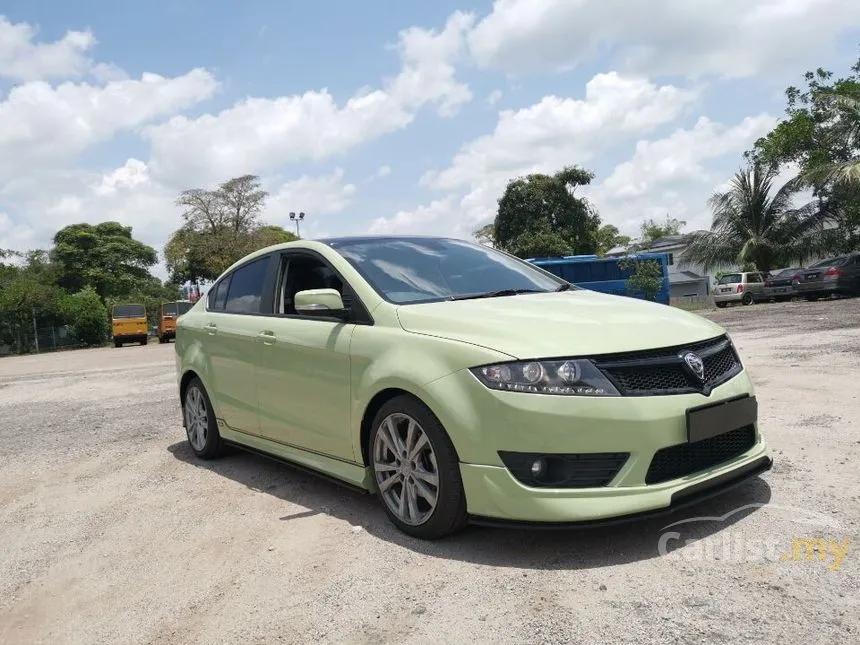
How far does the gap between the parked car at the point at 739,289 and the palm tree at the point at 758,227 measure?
5.42m

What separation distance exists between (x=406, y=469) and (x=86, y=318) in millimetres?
39132

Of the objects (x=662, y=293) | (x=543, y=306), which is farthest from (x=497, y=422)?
(x=662, y=293)

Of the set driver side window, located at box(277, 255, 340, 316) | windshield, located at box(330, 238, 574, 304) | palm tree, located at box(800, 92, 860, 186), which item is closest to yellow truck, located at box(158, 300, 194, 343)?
palm tree, located at box(800, 92, 860, 186)

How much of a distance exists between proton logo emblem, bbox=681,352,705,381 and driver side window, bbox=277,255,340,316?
86.1 inches

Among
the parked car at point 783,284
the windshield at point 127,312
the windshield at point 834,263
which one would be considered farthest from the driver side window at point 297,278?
the windshield at point 127,312

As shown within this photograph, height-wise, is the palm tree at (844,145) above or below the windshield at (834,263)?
above

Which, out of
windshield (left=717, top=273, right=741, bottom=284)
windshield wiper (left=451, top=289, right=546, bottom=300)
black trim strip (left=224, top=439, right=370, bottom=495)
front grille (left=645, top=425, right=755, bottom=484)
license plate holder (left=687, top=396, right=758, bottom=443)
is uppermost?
windshield wiper (left=451, top=289, right=546, bottom=300)

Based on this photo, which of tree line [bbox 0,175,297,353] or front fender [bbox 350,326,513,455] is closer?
front fender [bbox 350,326,513,455]

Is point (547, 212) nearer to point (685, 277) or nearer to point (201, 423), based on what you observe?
point (685, 277)

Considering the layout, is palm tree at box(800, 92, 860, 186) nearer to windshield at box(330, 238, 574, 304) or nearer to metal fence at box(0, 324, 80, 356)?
windshield at box(330, 238, 574, 304)

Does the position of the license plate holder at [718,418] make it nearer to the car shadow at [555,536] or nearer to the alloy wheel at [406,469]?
the car shadow at [555,536]

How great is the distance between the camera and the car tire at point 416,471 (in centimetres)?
340

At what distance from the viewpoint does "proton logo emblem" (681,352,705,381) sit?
11.0 ft

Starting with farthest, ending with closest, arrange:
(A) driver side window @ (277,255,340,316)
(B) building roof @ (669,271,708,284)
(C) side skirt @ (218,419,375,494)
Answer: (B) building roof @ (669,271,708,284) < (A) driver side window @ (277,255,340,316) < (C) side skirt @ (218,419,375,494)
